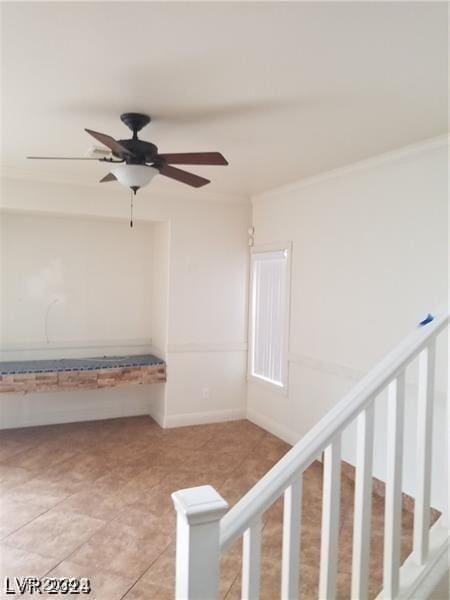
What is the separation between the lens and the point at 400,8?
1.58 metres

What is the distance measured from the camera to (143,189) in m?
4.55

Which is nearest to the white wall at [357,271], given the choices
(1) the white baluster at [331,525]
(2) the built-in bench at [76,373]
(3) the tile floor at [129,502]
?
(3) the tile floor at [129,502]

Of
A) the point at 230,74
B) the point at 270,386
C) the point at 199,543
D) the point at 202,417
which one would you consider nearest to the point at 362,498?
the point at 199,543

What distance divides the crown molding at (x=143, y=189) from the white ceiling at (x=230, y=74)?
2.78 ft

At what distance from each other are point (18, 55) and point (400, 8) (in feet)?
5.33

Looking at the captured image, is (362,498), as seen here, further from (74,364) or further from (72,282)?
(72,282)

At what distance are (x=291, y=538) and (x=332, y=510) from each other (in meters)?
0.16

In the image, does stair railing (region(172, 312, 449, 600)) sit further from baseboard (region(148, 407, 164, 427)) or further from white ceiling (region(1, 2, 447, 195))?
baseboard (region(148, 407, 164, 427))

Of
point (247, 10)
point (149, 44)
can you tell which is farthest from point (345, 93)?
point (149, 44)

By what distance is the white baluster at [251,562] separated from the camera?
1057 mm

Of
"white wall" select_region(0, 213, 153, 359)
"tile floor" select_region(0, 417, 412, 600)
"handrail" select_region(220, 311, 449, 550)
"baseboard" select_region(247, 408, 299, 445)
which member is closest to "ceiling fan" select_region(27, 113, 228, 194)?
"handrail" select_region(220, 311, 449, 550)

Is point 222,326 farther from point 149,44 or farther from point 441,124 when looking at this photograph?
point 149,44

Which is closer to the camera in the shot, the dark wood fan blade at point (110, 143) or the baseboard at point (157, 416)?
the dark wood fan blade at point (110, 143)

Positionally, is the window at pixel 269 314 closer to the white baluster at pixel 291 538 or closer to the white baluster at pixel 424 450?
the white baluster at pixel 424 450
